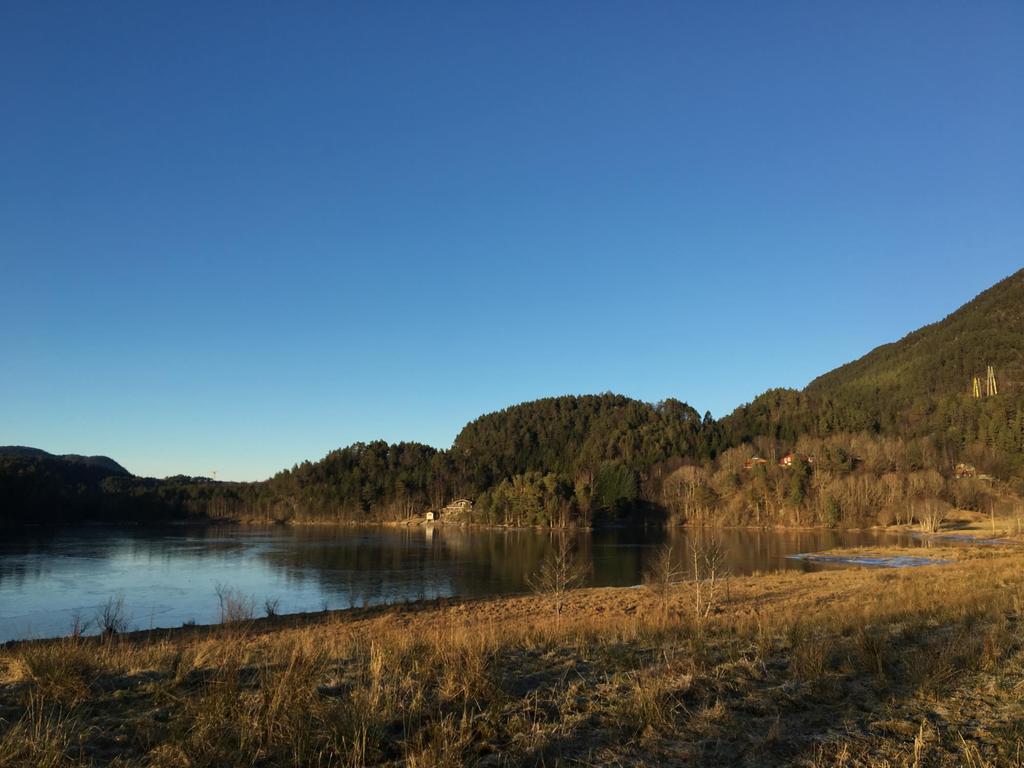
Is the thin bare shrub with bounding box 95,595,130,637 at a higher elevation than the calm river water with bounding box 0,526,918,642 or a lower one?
higher

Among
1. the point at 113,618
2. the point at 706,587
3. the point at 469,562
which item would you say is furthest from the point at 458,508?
the point at 113,618

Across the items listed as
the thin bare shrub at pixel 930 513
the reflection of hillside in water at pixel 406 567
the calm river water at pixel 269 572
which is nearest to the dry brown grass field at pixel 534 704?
the calm river water at pixel 269 572

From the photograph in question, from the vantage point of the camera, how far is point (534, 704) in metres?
6.99

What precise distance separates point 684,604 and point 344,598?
21991 mm

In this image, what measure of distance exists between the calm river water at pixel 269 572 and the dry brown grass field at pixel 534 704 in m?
22.5

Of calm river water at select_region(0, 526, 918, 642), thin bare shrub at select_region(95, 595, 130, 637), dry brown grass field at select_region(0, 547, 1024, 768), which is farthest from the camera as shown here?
calm river water at select_region(0, 526, 918, 642)

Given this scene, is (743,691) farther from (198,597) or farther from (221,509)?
(221,509)

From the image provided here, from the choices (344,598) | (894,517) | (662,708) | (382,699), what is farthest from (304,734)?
(894,517)

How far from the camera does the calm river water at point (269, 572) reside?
37.3m

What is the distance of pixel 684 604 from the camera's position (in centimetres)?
2825

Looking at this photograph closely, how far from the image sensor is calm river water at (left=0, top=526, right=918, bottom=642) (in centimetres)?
3731

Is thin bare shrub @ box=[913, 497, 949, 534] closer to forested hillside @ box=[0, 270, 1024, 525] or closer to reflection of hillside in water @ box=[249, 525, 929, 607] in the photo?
forested hillside @ box=[0, 270, 1024, 525]

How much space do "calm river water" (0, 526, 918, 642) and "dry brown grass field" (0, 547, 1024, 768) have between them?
22523mm

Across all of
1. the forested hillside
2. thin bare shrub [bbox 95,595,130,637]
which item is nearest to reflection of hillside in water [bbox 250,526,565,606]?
thin bare shrub [bbox 95,595,130,637]
